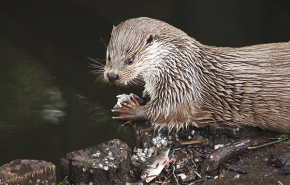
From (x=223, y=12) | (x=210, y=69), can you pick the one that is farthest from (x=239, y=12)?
(x=210, y=69)

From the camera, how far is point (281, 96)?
11.6 feet

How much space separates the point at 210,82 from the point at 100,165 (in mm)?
902

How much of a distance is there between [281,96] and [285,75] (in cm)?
13

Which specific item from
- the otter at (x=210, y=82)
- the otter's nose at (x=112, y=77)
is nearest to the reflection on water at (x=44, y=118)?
the otter at (x=210, y=82)

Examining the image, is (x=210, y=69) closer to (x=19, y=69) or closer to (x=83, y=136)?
(x=83, y=136)

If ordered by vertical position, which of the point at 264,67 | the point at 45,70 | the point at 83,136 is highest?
the point at 264,67

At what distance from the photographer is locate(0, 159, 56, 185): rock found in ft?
9.62

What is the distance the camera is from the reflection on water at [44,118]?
450 cm

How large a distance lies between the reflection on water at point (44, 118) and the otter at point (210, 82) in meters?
1.06

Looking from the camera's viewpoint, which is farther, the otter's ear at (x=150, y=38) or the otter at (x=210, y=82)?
the otter at (x=210, y=82)

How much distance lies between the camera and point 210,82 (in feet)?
11.8

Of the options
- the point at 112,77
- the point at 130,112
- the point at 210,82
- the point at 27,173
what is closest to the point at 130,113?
the point at 130,112

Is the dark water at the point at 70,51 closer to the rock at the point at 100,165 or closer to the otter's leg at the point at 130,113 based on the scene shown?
the otter's leg at the point at 130,113

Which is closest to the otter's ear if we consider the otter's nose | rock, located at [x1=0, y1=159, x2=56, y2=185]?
the otter's nose
